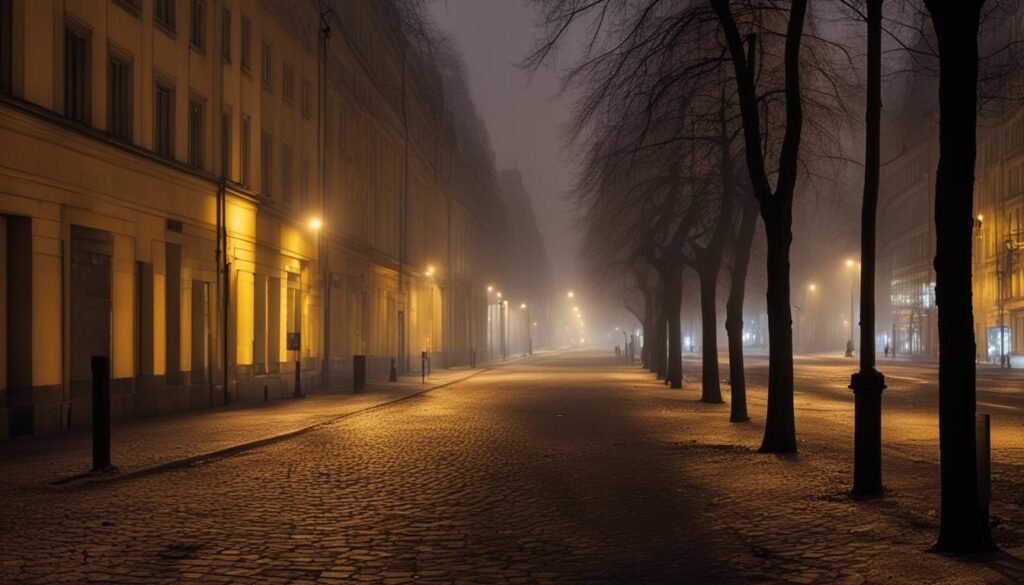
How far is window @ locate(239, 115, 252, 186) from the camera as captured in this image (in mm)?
28688

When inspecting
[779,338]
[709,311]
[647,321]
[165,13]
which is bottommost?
[647,321]

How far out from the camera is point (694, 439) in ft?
54.5

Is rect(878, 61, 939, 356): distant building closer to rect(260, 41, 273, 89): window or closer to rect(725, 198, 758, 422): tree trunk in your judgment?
rect(260, 41, 273, 89): window

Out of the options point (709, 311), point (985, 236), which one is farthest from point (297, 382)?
point (985, 236)

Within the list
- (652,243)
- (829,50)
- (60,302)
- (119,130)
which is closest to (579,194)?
(652,243)

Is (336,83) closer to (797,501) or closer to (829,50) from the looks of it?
(829,50)

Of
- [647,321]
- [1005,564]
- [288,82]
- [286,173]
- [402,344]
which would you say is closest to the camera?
[1005,564]

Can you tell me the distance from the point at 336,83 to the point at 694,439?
27.2 metres

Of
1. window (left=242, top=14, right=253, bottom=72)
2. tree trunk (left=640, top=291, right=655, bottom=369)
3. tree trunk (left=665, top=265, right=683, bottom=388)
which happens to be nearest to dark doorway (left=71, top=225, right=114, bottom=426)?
window (left=242, top=14, right=253, bottom=72)

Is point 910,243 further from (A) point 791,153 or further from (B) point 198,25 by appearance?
(A) point 791,153

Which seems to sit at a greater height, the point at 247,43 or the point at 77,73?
the point at 247,43

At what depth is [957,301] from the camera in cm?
729

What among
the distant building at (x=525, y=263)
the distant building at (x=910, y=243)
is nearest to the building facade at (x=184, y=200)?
the distant building at (x=910, y=243)

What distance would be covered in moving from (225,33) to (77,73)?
848cm
